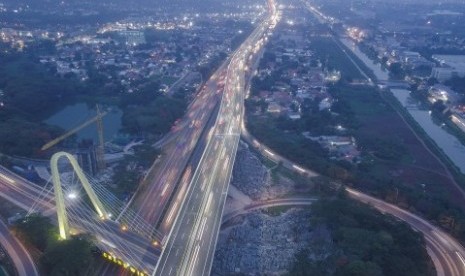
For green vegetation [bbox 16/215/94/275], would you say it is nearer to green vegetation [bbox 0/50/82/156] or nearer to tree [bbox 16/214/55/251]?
tree [bbox 16/214/55/251]

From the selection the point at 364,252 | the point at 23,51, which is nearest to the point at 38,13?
A: the point at 23,51

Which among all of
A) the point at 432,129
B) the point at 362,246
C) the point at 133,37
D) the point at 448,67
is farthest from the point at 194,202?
the point at 133,37

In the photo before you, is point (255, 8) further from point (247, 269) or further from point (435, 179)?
point (247, 269)

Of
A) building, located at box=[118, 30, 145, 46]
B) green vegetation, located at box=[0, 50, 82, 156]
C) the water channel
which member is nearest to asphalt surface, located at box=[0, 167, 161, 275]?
green vegetation, located at box=[0, 50, 82, 156]

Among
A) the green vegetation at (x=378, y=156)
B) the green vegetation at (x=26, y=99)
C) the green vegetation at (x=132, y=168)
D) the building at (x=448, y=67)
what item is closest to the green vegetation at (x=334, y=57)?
the building at (x=448, y=67)

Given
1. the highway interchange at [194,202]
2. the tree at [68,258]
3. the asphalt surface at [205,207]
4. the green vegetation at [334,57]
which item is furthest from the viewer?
the green vegetation at [334,57]

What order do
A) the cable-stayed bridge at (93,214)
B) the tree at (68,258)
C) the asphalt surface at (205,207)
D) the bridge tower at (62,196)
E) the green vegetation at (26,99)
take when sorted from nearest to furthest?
the bridge tower at (62,196), the tree at (68,258), the asphalt surface at (205,207), the cable-stayed bridge at (93,214), the green vegetation at (26,99)

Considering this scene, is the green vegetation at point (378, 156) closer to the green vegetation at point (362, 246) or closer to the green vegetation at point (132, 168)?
the green vegetation at point (362, 246)
